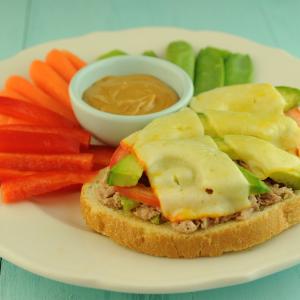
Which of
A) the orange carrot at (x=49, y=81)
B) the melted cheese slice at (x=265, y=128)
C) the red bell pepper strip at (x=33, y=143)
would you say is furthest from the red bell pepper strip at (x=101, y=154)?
the melted cheese slice at (x=265, y=128)

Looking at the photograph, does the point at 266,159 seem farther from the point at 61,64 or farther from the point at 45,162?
the point at 61,64

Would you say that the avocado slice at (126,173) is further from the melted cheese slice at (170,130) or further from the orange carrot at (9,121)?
the orange carrot at (9,121)

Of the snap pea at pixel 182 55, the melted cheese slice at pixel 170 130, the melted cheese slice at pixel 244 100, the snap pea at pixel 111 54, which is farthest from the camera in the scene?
the snap pea at pixel 111 54

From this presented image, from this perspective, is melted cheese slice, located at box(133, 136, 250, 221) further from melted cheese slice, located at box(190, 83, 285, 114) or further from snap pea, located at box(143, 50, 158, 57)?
snap pea, located at box(143, 50, 158, 57)

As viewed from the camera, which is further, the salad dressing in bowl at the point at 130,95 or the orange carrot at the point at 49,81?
the orange carrot at the point at 49,81

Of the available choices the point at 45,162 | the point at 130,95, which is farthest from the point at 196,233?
the point at 130,95

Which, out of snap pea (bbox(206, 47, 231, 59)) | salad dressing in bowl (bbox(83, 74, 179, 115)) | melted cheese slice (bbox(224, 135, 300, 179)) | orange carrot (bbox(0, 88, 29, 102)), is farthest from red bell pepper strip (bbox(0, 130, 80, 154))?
snap pea (bbox(206, 47, 231, 59))
